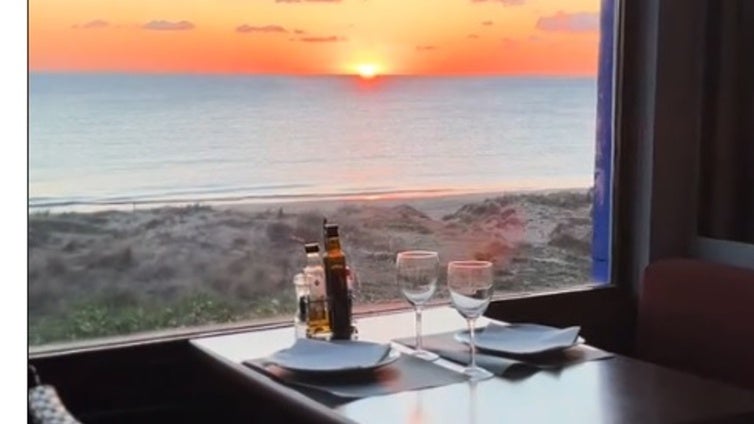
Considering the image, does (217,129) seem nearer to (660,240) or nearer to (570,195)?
(570,195)

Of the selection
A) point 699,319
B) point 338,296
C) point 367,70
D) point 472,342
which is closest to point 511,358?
Result: point 472,342

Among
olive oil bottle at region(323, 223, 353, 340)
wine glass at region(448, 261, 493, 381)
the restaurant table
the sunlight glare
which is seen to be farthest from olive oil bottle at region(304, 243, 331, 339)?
the sunlight glare

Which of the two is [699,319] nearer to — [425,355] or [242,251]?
[425,355]

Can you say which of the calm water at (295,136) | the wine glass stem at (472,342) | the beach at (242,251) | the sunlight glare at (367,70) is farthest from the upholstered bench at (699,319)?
the sunlight glare at (367,70)

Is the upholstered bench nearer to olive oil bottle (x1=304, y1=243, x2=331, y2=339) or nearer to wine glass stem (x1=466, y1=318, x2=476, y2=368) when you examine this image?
wine glass stem (x1=466, y1=318, x2=476, y2=368)

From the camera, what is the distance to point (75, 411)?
2441 millimetres

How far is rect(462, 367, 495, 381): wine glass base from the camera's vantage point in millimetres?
2102

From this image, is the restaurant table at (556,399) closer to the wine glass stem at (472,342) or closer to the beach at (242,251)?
the wine glass stem at (472,342)

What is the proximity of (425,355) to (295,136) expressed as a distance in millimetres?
746

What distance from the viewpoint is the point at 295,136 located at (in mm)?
2738

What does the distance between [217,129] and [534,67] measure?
0.97 m

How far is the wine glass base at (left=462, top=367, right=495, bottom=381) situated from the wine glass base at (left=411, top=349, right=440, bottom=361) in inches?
4.2

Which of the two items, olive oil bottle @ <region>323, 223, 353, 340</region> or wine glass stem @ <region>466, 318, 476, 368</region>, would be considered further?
olive oil bottle @ <region>323, 223, 353, 340</region>
